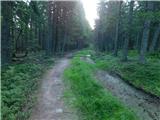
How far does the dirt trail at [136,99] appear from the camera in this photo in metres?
9.10

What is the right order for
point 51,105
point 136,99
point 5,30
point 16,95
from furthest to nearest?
point 5,30 < point 136,99 < point 16,95 < point 51,105

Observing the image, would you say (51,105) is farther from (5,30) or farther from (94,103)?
(5,30)

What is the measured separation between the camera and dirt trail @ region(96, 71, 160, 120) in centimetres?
910

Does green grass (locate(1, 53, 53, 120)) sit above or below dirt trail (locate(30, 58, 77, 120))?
above

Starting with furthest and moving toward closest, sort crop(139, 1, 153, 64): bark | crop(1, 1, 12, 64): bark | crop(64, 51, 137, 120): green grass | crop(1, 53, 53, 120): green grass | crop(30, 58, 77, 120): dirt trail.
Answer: crop(139, 1, 153, 64): bark
crop(1, 1, 12, 64): bark
crop(64, 51, 137, 120): green grass
crop(30, 58, 77, 120): dirt trail
crop(1, 53, 53, 120): green grass

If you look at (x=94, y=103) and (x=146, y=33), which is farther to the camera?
(x=146, y=33)

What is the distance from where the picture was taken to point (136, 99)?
10.9m

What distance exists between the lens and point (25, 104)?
9.09m

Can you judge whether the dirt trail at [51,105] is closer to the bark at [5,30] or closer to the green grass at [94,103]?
the green grass at [94,103]

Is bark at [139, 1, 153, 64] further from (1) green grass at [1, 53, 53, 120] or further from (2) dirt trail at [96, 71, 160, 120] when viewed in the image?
(1) green grass at [1, 53, 53, 120]

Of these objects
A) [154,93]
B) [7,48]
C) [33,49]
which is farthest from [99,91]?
[33,49]

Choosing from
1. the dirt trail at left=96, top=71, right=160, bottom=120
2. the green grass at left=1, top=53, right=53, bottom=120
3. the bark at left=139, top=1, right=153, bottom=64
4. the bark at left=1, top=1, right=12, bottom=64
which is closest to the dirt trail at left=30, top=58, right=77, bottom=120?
the green grass at left=1, top=53, right=53, bottom=120

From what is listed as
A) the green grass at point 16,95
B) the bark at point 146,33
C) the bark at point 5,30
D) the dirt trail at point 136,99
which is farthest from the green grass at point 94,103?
the bark at point 146,33

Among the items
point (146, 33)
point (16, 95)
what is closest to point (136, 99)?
point (16, 95)
